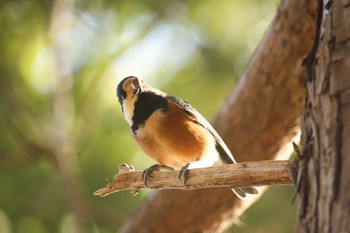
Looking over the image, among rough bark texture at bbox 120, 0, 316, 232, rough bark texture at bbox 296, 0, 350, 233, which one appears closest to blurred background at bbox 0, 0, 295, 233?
rough bark texture at bbox 120, 0, 316, 232

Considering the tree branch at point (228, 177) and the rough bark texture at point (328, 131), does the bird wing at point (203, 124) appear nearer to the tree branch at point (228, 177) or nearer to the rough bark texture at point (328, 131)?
the tree branch at point (228, 177)

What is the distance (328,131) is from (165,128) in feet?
4.16

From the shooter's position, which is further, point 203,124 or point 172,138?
point 203,124

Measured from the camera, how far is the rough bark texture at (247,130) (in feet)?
12.0

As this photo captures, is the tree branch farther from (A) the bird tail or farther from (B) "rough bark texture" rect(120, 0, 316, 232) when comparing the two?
(B) "rough bark texture" rect(120, 0, 316, 232)

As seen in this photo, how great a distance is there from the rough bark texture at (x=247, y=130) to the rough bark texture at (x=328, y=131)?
5.34 feet

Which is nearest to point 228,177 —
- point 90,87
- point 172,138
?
point 172,138

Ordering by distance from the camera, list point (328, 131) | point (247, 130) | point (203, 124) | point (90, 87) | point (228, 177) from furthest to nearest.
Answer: point (90, 87) → point (247, 130) → point (203, 124) → point (228, 177) → point (328, 131)

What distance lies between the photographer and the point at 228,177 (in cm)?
229

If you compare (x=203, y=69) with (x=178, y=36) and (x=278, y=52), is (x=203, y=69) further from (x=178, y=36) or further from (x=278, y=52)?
(x=278, y=52)

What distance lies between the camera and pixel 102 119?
472cm

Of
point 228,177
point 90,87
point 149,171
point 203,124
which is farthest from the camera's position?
point 90,87

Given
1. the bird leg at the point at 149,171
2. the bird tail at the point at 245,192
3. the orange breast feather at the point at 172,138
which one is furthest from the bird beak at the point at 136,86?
the bird tail at the point at 245,192

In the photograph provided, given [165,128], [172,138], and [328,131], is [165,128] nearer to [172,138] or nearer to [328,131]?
[172,138]
